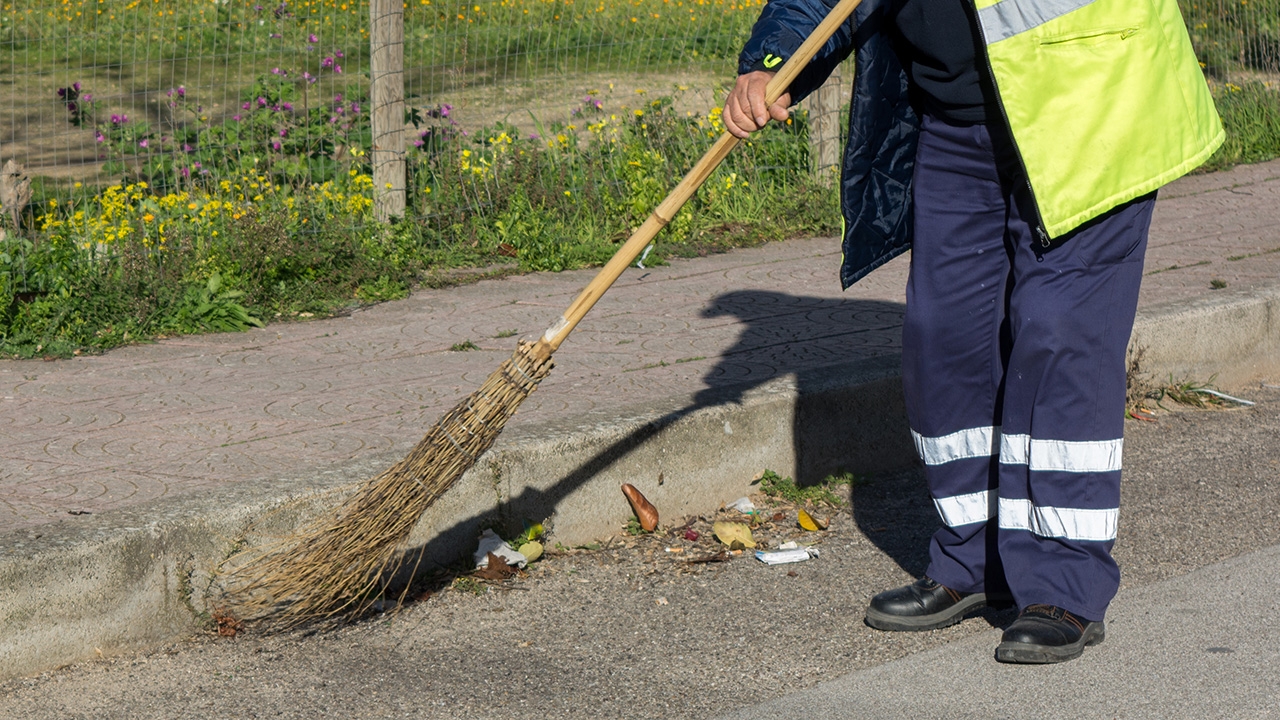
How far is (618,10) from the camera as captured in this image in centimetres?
752

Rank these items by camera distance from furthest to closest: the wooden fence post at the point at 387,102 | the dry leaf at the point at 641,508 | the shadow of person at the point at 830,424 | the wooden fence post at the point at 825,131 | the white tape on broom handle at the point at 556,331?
1. the wooden fence post at the point at 825,131
2. the wooden fence post at the point at 387,102
3. the dry leaf at the point at 641,508
4. the shadow of person at the point at 830,424
5. the white tape on broom handle at the point at 556,331

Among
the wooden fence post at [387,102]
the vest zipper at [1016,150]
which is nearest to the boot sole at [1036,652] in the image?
the vest zipper at [1016,150]

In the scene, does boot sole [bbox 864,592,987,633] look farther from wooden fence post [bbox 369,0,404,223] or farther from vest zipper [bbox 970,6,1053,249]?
wooden fence post [bbox 369,0,404,223]

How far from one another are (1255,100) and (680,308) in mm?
6098

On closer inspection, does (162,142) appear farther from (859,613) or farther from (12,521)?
(859,613)

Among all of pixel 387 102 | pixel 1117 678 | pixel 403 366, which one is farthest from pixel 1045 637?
pixel 387 102

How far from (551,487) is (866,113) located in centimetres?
128

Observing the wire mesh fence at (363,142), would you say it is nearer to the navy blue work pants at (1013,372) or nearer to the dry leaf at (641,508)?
the dry leaf at (641,508)

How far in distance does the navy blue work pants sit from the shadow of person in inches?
17.1

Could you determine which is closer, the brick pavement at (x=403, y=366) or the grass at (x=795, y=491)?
the brick pavement at (x=403, y=366)

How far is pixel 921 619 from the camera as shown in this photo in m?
3.23

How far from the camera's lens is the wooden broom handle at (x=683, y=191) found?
300 cm

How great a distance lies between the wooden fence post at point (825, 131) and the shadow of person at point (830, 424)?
2434 millimetres

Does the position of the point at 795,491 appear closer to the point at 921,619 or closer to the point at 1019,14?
the point at 921,619
